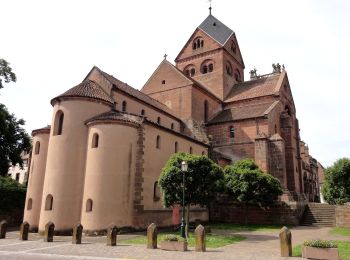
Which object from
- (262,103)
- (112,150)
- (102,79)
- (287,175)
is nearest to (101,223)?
(112,150)

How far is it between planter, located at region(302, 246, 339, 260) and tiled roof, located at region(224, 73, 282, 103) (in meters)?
32.7

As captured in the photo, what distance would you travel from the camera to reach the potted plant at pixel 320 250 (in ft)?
42.7

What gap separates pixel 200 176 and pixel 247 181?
8.55m

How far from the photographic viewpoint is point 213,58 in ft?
166

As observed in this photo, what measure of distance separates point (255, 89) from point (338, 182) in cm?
1835

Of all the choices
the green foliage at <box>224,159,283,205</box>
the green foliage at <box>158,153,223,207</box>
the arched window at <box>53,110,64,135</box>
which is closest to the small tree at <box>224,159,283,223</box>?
the green foliage at <box>224,159,283,205</box>

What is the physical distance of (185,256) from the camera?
14.1 metres

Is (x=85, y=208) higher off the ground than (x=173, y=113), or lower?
lower

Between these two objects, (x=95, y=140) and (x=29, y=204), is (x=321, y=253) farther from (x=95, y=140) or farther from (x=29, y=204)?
(x=29, y=204)

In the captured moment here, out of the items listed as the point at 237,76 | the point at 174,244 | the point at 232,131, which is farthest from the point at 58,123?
the point at 237,76

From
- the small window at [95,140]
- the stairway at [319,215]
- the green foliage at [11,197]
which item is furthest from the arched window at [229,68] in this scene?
the green foliage at [11,197]

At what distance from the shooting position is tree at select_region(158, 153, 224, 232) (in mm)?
22656

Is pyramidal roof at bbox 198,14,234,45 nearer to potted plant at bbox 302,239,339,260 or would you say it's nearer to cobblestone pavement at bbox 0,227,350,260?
cobblestone pavement at bbox 0,227,350,260

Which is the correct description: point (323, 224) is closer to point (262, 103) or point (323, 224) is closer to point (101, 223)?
point (262, 103)
